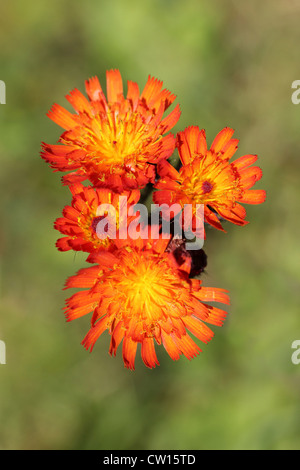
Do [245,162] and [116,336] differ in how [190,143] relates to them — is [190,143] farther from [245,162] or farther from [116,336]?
[116,336]

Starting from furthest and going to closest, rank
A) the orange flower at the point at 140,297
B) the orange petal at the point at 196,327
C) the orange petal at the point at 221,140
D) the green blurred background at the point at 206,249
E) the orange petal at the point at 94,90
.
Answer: the green blurred background at the point at 206,249 < the orange petal at the point at 94,90 < the orange petal at the point at 196,327 < the orange petal at the point at 221,140 < the orange flower at the point at 140,297

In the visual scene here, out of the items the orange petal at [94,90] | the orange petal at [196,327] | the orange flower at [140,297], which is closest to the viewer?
the orange flower at [140,297]

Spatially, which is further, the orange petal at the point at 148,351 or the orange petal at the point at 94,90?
the orange petal at the point at 94,90

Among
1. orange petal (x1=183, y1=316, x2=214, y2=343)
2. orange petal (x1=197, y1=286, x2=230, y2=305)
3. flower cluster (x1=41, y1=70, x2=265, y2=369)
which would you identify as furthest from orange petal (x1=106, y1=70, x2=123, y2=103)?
orange petal (x1=183, y1=316, x2=214, y2=343)

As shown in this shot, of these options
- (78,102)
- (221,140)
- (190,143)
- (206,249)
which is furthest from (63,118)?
(206,249)

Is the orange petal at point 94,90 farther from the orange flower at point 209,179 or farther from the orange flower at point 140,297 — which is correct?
the orange flower at point 140,297

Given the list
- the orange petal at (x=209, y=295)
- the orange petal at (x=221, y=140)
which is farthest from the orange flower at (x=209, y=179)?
the orange petal at (x=209, y=295)

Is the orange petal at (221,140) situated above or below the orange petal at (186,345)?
above
